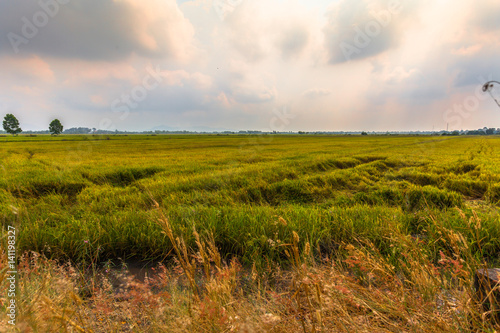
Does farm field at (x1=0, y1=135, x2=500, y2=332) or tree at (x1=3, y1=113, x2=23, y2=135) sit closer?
farm field at (x1=0, y1=135, x2=500, y2=332)

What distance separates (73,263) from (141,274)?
3.37 ft

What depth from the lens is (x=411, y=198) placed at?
6117mm

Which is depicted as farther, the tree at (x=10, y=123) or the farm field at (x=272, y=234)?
the tree at (x=10, y=123)

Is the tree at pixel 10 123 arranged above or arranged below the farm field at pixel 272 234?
above

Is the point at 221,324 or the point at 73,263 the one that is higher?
the point at 221,324

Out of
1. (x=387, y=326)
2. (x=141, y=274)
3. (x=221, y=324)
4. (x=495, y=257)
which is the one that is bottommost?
(x=141, y=274)

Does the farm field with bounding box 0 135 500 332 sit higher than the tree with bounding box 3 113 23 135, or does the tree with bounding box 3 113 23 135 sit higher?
the tree with bounding box 3 113 23 135

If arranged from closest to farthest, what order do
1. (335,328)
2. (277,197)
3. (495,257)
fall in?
(335,328) < (495,257) < (277,197)

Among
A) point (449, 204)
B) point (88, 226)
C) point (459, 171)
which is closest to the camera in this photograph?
point (88, 226)

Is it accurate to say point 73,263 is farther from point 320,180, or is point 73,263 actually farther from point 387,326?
point 320,180

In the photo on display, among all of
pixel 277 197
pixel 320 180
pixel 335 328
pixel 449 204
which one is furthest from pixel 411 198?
pixel 335 328

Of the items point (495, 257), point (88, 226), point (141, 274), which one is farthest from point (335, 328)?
point (88, 226)

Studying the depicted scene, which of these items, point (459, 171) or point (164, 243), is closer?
point (164, 243)

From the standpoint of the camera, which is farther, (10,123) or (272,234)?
(10,123)
